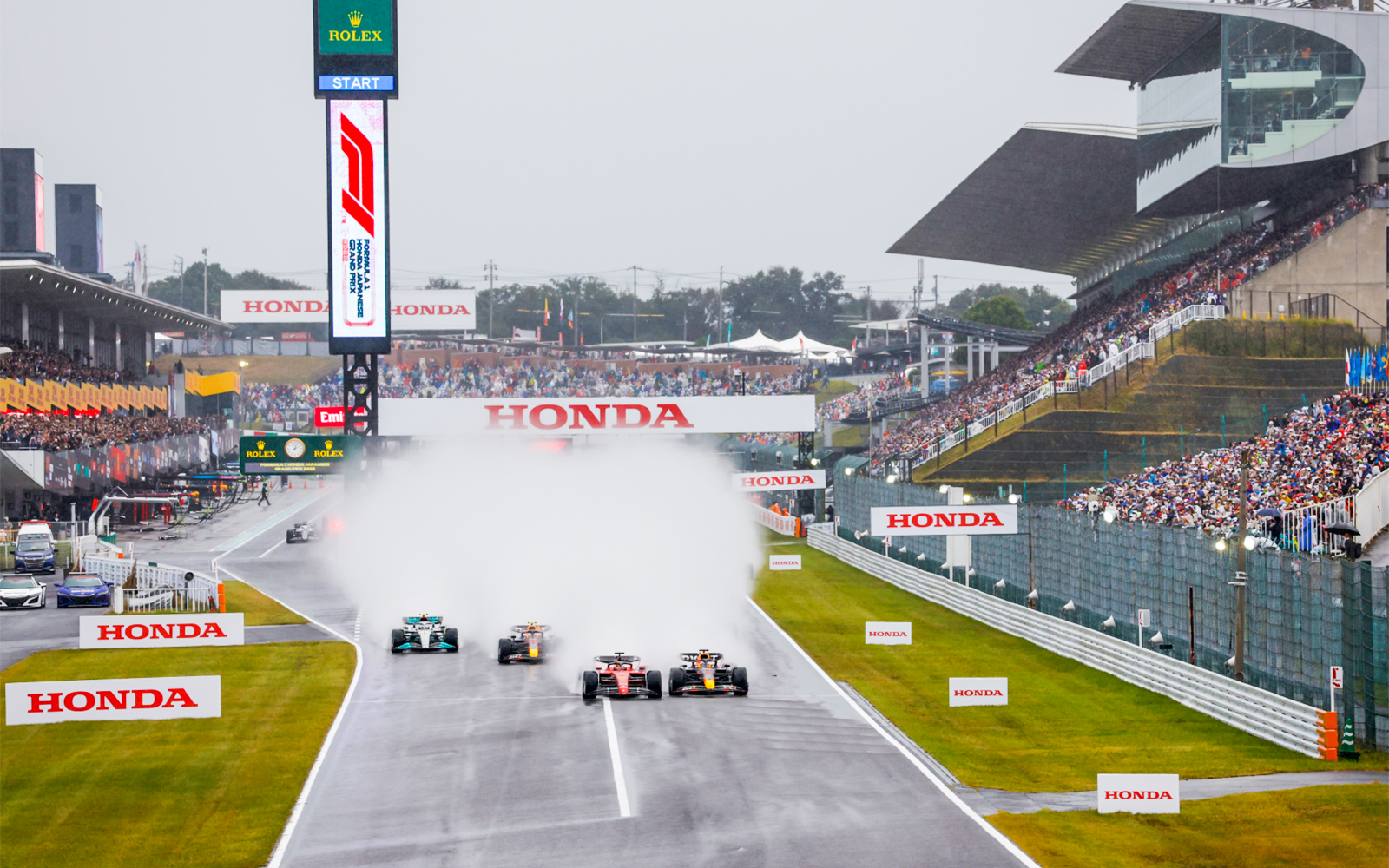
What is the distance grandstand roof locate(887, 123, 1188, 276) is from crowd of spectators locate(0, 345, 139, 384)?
1837 inches

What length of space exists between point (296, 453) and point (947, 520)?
2017 cm

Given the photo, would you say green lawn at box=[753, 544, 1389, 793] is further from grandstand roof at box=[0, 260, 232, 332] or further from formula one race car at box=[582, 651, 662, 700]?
grandstand roof at box=[0, 260, 232, 332]

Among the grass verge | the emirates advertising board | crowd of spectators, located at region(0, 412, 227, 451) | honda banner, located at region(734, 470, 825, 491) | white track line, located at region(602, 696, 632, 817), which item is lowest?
the grass verge

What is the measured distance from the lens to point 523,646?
29812 millimetres

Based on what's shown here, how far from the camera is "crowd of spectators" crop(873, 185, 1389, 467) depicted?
54.4 meters

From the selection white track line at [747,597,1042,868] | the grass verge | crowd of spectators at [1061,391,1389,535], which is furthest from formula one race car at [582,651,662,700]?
the grass verge

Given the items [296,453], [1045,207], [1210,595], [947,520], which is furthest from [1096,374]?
[1210,595]

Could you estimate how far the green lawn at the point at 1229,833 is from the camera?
16156 mm

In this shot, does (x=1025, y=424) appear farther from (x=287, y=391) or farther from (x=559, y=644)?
(x=287, y=391)

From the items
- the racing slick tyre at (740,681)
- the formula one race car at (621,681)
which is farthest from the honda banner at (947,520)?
the formula one race car at (621,681)

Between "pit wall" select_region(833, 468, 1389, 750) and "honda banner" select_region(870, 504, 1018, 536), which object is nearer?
"pit wall" select_region(833, 468, 1389, 750)

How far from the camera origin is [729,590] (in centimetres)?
4406

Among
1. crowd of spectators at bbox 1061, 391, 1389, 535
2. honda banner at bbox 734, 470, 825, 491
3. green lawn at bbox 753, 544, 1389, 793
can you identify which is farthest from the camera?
honda banner at bbox 734, 470, 825, 491

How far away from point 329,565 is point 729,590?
704 inches
